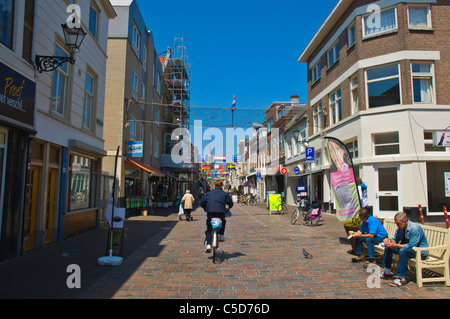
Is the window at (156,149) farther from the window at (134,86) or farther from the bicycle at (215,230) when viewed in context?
the bicycle at (215,230)

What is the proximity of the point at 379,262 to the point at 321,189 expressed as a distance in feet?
52.3

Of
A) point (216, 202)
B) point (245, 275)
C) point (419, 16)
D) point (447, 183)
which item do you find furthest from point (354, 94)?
point (245, 275)

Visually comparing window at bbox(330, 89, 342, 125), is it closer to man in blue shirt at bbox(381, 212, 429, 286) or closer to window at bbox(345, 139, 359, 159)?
window at bbox(345, 139, 359, 159)

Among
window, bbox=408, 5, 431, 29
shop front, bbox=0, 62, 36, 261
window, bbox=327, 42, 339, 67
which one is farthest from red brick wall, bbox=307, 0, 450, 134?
shop front, bbox=0, 62, 36, 261

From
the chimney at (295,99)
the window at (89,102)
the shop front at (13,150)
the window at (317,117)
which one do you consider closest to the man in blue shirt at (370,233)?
the shop front at (13,150)

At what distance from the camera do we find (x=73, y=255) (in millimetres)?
7293

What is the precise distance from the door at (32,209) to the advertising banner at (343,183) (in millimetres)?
7667

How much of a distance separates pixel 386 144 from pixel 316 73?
978cm

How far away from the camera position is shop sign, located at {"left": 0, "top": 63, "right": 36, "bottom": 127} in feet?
19.8

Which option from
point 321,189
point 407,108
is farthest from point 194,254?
point 321,189

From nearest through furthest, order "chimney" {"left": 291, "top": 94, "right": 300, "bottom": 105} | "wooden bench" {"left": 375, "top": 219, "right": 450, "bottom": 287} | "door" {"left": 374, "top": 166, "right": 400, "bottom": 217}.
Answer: "wooden bench" {"left": 375, "top": 219, "right": 450, "bottom": 287}
"door" {"left": 374, "top": 166, "right": 400, "bottom": 217}
"chimney" {"left": 291, "top": 94, "right": 300, "bottom": 105}

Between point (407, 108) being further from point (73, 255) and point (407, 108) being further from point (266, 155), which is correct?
point (266, 155)

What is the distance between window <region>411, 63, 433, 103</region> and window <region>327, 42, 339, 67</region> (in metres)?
5.16

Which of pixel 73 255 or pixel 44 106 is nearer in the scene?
pixel 73 255
